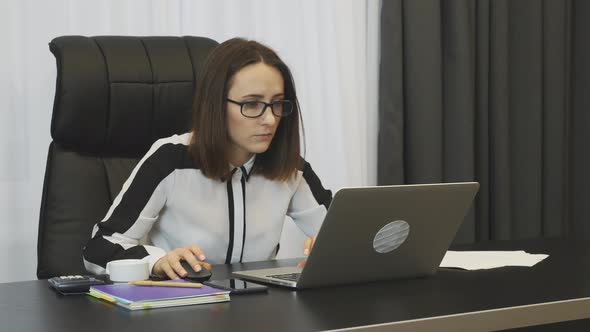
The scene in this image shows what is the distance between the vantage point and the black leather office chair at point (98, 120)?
1.84 m

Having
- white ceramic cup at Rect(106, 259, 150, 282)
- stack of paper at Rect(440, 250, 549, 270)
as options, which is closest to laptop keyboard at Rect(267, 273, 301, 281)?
white ceramic cup at Rect(106, 259, 150, 282)

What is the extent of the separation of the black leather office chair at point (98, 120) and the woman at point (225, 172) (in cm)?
10

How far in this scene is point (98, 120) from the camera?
1879 mm

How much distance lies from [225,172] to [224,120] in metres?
0.12

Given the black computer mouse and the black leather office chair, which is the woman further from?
the black computer mouse

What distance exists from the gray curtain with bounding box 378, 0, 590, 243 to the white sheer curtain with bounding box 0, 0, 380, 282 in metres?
0.09

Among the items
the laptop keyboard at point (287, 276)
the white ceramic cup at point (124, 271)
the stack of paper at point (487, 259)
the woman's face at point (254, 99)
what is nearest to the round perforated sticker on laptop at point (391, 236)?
the laptop keyboard at point (287, 276)

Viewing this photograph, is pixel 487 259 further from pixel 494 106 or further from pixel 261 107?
pixel 494 106

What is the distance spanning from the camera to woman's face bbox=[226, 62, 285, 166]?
178 centimetres

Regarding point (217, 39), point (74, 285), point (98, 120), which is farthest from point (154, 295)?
point (217, 39)

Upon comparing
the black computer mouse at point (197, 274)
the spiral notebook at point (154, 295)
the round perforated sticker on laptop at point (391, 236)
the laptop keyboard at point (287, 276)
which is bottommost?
the laptop keyboard at point (287, 276)

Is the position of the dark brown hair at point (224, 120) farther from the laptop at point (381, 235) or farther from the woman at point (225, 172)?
the laptop at point (381, 235)

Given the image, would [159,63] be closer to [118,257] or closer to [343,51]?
[118,257]

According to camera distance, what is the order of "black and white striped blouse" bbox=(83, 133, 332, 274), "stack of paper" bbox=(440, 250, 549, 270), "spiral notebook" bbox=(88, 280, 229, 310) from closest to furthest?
1. "spiral notebook" bbox=(88, 280, 229, 310)
2. "stack of paper" bbox=(440, 250, 549, 270)
3. "black and white striped blouse" bbox=(83, 133, 332, 274)
